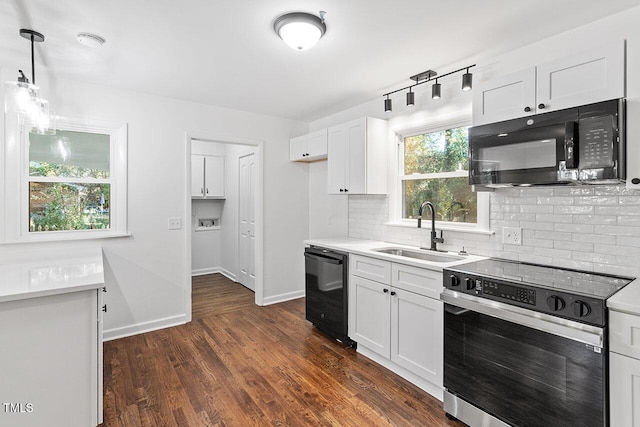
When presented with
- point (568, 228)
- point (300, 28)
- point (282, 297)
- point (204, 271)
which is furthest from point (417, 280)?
point (204, 271)

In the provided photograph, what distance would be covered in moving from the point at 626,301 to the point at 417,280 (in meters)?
1.13

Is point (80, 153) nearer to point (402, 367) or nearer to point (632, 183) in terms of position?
point (402, 367)

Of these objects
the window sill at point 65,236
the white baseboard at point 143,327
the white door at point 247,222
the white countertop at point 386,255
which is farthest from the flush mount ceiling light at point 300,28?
the white baseboard at point 143,327

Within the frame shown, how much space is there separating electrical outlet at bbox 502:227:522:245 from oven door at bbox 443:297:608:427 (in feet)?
2.54

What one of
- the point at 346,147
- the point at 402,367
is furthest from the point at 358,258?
the point at 346,147

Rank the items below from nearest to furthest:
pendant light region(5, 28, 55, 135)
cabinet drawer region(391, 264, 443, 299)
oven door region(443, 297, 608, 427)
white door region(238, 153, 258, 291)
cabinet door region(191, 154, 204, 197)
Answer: oven door region(443, 297, 608, 427) < pendant light region(5, 28, 55, 135) < cabinet drawer region(391, 264, 443, 299) < white door region(238, 153, 258, 291) < cabinet door region(191, 154, 204, 197)

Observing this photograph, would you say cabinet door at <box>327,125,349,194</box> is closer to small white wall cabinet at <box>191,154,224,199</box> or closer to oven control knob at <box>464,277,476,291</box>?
oven control knob at <box>464,277,476,291</box>

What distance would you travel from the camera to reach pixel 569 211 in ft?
6.98

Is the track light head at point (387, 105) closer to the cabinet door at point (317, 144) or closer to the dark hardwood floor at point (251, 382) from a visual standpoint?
the cabinet door at point (317, 144)

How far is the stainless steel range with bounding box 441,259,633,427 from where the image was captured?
4.92 feet

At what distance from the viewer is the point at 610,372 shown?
147cm

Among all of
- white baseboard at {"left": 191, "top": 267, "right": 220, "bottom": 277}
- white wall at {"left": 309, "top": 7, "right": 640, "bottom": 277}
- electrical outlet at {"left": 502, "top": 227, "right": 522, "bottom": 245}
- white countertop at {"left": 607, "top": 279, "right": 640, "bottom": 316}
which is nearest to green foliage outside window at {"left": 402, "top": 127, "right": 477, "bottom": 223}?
white wall at {"left": 309, "top": 7, "right": 640, "bottom": 277}

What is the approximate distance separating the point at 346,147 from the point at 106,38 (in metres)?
2.18

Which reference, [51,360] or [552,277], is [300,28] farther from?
[51,360]
